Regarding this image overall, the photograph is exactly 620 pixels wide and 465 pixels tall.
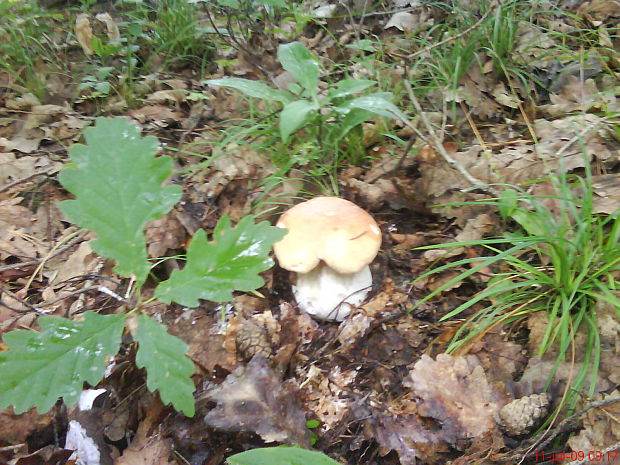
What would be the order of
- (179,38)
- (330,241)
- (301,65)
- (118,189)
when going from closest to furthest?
(118,189)
(330,241)
(301,65)
(179,38)

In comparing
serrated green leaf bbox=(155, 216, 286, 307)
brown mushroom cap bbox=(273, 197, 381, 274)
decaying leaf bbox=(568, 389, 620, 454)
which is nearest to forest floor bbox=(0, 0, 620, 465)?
decaying leaf bbox=(568, 389, 620, 454)

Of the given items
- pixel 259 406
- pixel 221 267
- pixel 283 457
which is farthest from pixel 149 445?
pixel 221 267

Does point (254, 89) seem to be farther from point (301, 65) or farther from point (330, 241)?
point (330, 241)

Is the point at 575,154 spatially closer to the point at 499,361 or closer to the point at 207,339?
the point at 499,361

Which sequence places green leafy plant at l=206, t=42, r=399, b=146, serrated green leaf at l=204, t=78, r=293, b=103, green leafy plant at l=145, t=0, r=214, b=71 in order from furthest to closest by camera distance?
green leafy plant at l=145, t=0, r=214, b=71 < serrated green leaf at l=204, t=78, r=293, b=103 < green leafy plant at l=206, t=42, r=399, b=146

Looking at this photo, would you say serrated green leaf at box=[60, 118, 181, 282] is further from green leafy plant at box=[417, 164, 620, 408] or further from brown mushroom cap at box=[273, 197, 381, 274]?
green leafy plant at box=[417, 164, 620, 408]

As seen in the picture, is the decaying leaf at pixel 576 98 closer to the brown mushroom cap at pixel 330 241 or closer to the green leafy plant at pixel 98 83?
the brown mushroom cap at pixel 330 241
